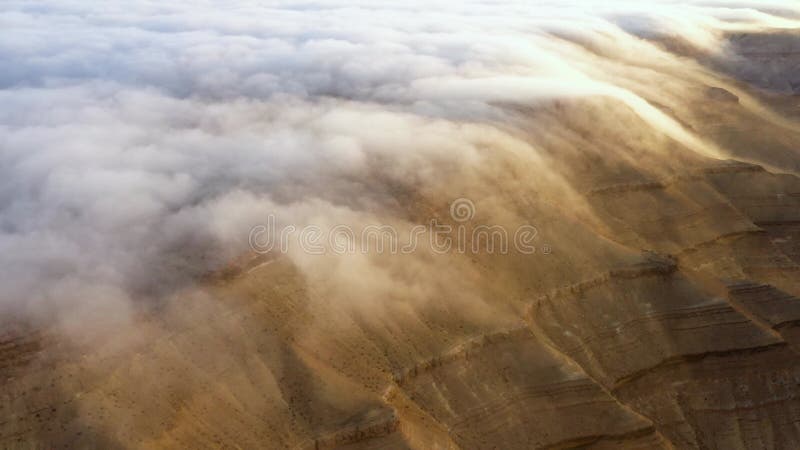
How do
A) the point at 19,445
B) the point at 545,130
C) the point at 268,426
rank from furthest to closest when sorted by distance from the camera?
the point at 545,130 < the point at 268,426 < the point at 19,445

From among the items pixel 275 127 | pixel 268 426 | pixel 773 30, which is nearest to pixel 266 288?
pixel 268 426

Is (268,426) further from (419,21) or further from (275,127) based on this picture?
(419,21)

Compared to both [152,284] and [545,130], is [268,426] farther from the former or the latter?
[545,130]

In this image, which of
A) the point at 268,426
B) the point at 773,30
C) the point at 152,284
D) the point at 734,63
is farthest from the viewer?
the point at 773,30

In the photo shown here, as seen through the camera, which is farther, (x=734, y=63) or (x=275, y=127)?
(x=734, y=63)

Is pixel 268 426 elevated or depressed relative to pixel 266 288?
depressed

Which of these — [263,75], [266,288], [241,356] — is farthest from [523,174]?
[263,75]
